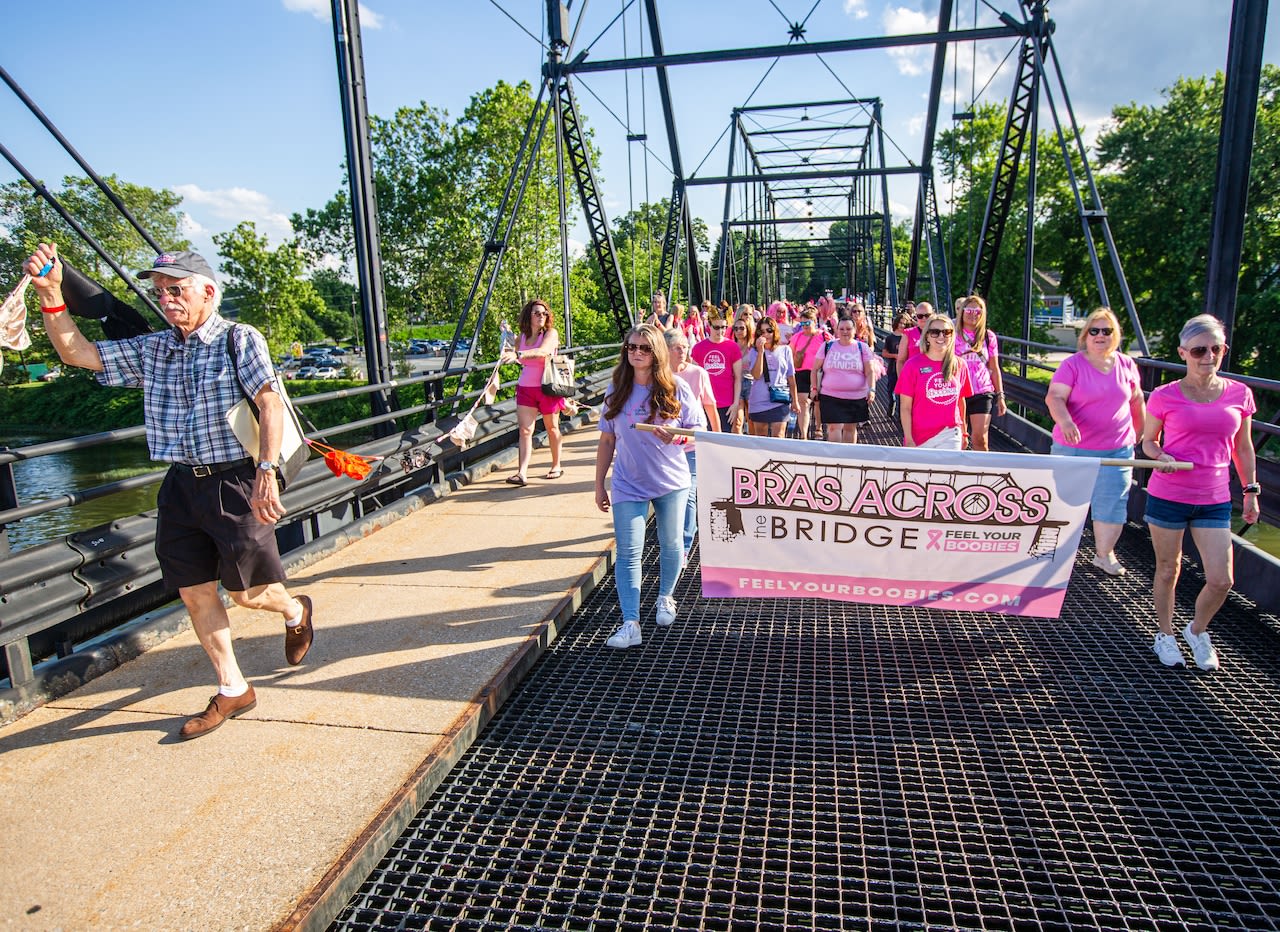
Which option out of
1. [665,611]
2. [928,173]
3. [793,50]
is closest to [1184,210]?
[928,173]

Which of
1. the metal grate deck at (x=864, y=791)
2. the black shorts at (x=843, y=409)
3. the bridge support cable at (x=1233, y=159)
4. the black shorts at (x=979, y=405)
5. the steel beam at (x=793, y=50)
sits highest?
the steel beam at (x=793, y=50)

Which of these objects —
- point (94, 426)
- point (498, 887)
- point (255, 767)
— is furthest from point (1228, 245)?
point (94, 426)

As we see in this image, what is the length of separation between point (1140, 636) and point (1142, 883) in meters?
2.31

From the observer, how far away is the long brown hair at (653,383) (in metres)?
4.59

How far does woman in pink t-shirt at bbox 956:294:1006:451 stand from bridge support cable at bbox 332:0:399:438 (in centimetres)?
485

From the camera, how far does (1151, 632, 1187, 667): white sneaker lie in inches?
169

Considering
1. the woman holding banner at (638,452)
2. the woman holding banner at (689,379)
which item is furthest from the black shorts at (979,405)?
the woman holding banner at (638,452)

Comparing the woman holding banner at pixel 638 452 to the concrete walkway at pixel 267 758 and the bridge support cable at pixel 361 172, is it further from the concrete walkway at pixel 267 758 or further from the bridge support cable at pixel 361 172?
the bridge support cable at pixel 361 172

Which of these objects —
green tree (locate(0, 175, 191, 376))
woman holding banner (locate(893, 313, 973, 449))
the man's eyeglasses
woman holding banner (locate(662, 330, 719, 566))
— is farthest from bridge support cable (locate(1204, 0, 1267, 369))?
green tree (locate(0, 175, 191, 376))

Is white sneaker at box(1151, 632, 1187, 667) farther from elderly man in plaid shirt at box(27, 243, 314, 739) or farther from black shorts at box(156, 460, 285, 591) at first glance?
black shorts at box(156, 460, 285, 591)

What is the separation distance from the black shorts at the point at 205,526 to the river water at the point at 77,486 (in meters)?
17.4

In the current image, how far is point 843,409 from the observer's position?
27.5 ft

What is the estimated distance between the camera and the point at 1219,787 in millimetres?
3285

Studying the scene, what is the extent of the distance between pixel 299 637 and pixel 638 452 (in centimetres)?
196
